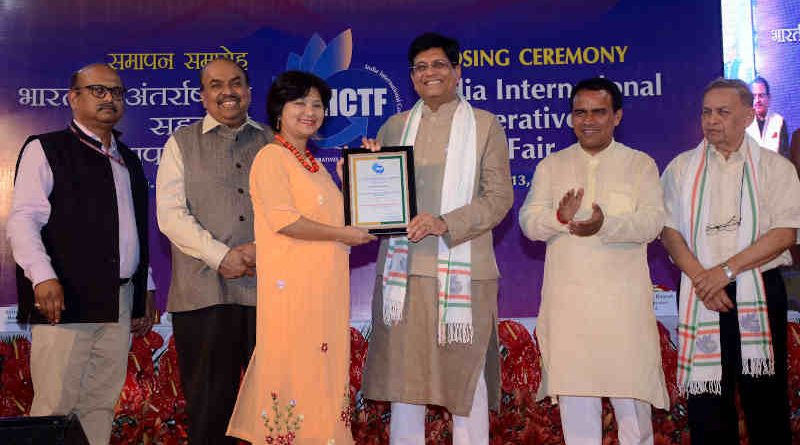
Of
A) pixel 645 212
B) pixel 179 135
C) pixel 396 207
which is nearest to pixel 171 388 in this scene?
pixel 179 135

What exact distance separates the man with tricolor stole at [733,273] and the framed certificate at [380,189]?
1.40 metres

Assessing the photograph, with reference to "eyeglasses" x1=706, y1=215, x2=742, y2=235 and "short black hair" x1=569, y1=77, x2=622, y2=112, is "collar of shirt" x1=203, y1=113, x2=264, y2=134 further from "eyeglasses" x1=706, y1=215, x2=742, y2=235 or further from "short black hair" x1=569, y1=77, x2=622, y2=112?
"eyeglasses" x1=706, y1=215, x2=742, y2=235

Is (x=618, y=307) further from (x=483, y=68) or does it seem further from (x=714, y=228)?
(x=483, y=68)

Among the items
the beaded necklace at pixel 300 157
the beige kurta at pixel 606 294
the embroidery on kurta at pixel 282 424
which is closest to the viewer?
the embroidery on kurta at pixel 282 424

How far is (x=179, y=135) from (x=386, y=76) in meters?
2.49

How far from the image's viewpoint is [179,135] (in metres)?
3.82

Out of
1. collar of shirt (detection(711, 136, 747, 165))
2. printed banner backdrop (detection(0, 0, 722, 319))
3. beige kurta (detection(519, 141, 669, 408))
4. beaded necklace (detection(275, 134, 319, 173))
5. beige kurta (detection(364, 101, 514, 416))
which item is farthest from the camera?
printed banner backdrop (detection(0, 0, 722, 319))

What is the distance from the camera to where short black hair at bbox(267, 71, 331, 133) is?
3424mm

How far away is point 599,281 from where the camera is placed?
3.69 meters

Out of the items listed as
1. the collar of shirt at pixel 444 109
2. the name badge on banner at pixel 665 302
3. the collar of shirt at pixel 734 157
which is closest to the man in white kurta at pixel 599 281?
the collar of shirt at pixel 734 157

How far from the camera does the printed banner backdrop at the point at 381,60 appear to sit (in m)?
5.90

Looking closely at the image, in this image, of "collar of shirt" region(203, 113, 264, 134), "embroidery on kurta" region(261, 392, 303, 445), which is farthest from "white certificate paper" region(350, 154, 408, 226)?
"embroidery on kurta" region(261, 392, 303, 445)

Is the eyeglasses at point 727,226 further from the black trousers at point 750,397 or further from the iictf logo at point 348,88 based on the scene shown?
the iictf logo at point 348,88

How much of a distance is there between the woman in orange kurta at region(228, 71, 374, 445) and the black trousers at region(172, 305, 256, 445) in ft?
0.73
